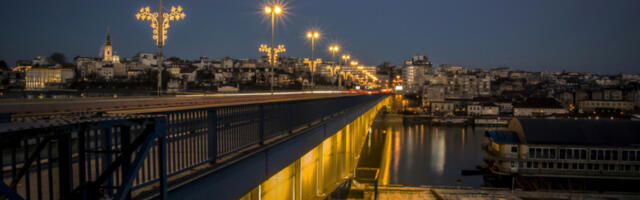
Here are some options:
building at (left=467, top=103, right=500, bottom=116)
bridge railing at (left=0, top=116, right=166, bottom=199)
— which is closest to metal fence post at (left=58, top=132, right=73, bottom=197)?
bridge railing at (left=0, top=116, right=166, bottom=199)

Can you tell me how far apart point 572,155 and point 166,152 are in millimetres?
45228

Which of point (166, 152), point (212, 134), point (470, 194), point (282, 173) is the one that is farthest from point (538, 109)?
point (166, 152)

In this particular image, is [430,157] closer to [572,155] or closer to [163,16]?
[572,155]

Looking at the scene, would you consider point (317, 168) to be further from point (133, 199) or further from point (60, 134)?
point (60, 134)

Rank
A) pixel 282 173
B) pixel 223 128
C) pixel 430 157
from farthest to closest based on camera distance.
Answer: pixel 430 157
pixel 282 173
pixel 223 128

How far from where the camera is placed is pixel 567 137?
139ft

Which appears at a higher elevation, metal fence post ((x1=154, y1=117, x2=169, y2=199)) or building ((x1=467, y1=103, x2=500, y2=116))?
metal fence post ((x1=154, y1=117, x2=169, y2=199))

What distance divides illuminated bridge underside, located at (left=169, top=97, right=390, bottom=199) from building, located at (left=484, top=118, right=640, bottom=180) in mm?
30659

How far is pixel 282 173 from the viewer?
852 centimetres

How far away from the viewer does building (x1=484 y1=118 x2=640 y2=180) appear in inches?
1587

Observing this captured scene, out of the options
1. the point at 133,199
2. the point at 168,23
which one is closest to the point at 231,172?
the point at 133,199

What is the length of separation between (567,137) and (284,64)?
127 metres

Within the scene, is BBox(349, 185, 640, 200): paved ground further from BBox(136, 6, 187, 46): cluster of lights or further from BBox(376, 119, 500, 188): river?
BBox(136, 6, 187, 46): cluster of lights

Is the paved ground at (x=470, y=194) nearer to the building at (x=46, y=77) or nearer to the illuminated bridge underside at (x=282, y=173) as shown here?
the illuminated bridge underside at (x=282, y=173)
